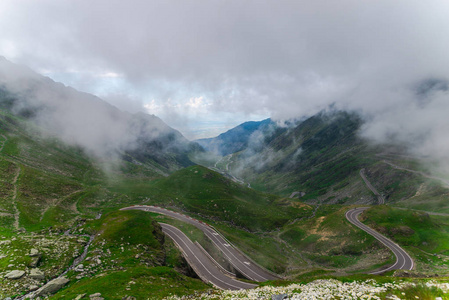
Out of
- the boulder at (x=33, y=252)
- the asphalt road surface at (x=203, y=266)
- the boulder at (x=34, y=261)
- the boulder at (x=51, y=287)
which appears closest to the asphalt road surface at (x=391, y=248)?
the asphalt road surface at (x=203, y=266)

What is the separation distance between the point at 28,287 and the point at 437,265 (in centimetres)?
11592

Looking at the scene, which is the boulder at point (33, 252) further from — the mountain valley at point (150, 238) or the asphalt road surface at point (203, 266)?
the asphalt road surface at point (203, 266)

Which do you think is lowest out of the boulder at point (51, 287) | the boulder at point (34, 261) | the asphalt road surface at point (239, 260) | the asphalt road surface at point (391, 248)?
the asphalt road surface at point (239, 260)

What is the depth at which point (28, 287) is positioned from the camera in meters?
33.3

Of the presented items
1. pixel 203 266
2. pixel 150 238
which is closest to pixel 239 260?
pixel 203 266

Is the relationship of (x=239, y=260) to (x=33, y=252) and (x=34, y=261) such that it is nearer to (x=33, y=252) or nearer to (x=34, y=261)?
(x=34, y=261)

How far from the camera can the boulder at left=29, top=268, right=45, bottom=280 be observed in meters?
35.8

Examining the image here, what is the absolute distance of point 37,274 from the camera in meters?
36.5

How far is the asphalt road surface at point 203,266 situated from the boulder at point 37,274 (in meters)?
40.1

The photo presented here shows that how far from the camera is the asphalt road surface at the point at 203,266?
58.3m

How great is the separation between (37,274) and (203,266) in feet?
147

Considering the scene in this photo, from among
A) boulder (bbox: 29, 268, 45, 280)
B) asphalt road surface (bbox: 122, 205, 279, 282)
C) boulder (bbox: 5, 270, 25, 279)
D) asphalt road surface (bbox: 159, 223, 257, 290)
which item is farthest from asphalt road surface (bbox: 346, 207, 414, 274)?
boulder (bbox: 5, 270, 25, 279)

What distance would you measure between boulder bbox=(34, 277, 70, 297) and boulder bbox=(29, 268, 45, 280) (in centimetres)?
475

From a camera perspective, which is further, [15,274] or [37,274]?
[37,274]
